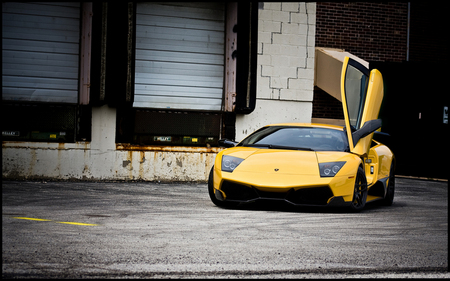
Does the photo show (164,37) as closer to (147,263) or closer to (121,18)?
(121,18)

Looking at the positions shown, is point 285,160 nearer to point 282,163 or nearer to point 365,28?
point 282,163

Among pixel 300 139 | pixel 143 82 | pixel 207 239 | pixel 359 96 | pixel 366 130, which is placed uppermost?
pixel 143 82

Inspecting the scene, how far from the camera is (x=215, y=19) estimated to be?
40.9 feet

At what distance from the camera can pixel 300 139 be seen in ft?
27.0

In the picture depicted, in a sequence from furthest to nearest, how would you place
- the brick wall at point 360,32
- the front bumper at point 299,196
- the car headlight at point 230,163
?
the brick wall at point 360,32 → the car headlight at point 230,163 → the front bumper at point 299,196

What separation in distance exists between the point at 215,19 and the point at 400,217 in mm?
6631

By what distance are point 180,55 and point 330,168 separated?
231 inches

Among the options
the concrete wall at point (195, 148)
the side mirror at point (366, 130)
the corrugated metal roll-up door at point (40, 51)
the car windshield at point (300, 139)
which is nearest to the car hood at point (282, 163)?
the car windshield at point (300, 139)

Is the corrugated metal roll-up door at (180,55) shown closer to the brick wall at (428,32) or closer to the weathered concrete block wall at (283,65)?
the weathered concrete block wall at (283,65)

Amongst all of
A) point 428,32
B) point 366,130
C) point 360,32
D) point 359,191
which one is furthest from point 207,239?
point 428,32

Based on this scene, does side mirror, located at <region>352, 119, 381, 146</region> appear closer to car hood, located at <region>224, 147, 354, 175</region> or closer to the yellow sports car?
the yellow sports car

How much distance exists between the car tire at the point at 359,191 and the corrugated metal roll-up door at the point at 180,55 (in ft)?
17.5

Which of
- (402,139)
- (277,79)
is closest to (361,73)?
(277,79)

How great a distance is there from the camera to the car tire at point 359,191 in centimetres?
742
